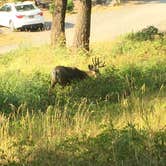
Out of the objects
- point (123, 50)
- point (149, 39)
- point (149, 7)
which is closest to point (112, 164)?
point (123, 50)

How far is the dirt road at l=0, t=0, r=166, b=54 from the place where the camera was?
30531 millimetres

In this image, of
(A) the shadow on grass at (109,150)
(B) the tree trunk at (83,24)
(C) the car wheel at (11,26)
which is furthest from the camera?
(C) the car wheel at (11,26)

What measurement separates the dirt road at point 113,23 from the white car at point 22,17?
1.91 ft

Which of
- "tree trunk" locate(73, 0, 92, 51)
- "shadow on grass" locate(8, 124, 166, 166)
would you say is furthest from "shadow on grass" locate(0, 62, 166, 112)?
"tree trunk" locate(73, 0, 92, 51)

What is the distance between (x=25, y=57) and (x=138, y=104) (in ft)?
35.3

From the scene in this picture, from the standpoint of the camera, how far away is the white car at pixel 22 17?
36.4m

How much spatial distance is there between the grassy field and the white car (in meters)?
18.1

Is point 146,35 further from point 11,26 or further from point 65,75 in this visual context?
point 11,26

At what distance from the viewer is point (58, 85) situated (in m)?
14.8

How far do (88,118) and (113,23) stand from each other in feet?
85.8

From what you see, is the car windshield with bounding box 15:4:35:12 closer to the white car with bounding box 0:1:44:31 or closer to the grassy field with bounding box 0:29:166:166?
the white car with bounding box 0:1:44:31

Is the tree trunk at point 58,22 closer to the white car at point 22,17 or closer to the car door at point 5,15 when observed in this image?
the white car at point 22,17

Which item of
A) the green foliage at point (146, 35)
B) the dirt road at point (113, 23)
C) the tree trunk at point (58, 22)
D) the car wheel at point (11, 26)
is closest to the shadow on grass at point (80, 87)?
the green foliage at point (146, 35)

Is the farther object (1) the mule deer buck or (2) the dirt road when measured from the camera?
(2) the dirt road
